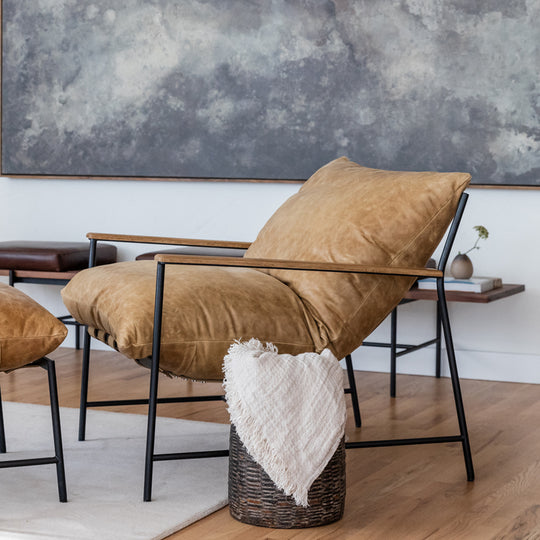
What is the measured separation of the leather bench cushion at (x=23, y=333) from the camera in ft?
7.07

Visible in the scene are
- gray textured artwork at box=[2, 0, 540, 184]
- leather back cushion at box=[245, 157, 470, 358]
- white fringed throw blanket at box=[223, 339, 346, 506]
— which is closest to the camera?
white fringed throw blanket at box=[223, 339, 346, 506]

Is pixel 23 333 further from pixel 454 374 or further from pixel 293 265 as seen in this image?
pixel 454 374

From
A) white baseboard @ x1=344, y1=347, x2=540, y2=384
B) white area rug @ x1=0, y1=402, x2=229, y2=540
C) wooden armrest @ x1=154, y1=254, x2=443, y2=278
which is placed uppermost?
wooden armrest @ x1=154, y1=254, x2=443, y2=278

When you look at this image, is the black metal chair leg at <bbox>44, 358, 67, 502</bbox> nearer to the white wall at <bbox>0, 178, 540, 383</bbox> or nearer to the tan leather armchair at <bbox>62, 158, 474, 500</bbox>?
the tan leather armchair at <bbox>62, 158, 474, 500</bbox>

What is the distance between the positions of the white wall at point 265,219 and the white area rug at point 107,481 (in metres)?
1.57

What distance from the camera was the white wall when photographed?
4.19 m

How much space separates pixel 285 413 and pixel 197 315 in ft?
1.13

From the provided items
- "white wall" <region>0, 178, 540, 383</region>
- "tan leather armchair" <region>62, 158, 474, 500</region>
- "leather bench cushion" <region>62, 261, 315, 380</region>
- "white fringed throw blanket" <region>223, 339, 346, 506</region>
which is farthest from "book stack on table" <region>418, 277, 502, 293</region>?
"white fringed throw blanket" <region>223, 339, 346, 506</region>

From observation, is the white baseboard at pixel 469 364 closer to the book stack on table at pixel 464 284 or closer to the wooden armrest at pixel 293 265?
the book stack on table at pixel 464 284

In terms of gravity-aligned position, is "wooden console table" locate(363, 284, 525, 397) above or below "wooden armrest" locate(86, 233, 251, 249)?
below

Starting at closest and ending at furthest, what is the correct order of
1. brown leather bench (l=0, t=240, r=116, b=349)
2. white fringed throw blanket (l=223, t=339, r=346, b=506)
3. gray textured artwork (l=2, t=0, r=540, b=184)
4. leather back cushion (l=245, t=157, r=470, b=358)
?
white fringed throw blanket (l=223, t=339, r=346, b=506)
leather back cushion (l=245, t=157, r=470, b=358)
gray textured artwork (l=2, t=0, r=540, b=184)
brown leather bench (l=0, t=240, r=116, b=349)

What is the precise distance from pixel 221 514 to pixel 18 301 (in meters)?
0.73

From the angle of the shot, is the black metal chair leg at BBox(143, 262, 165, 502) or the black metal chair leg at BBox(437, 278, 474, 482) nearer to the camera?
the black metal chair leg at BBox(143, 262, 165, 502)

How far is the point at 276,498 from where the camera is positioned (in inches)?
85.7
